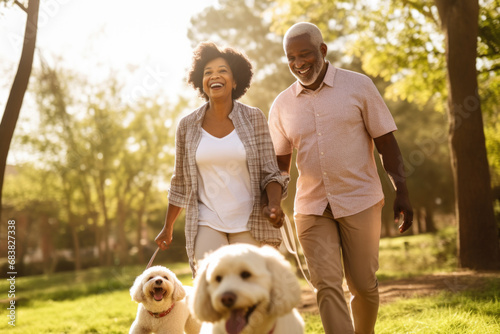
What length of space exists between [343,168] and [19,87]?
4.31m

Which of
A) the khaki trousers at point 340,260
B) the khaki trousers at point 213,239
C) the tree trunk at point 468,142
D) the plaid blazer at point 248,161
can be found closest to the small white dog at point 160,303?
the plaid blazer at point 248,161

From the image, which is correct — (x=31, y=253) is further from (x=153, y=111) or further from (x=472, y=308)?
(x=472, y=308)

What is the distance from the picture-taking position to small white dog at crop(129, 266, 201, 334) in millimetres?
5359

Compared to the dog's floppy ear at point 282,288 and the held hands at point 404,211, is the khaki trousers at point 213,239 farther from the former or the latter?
the held hands at point 404,211

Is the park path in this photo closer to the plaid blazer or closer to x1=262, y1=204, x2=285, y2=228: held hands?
the plaid blazer

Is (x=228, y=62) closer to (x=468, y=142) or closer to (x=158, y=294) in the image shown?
(x=158, y=294)

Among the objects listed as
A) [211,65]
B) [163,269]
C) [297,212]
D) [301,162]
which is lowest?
[163,269]

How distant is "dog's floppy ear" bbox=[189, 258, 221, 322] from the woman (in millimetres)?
822

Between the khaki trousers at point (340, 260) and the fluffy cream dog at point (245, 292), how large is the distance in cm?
98

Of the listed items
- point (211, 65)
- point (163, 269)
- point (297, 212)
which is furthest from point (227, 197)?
point (163, 269)

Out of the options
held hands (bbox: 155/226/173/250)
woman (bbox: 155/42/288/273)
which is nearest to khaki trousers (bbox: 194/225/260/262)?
woman (bbox: 155/42/288/273)

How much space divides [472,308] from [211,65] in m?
4.41

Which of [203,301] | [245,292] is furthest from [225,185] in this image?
[245,292]

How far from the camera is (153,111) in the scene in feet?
102
